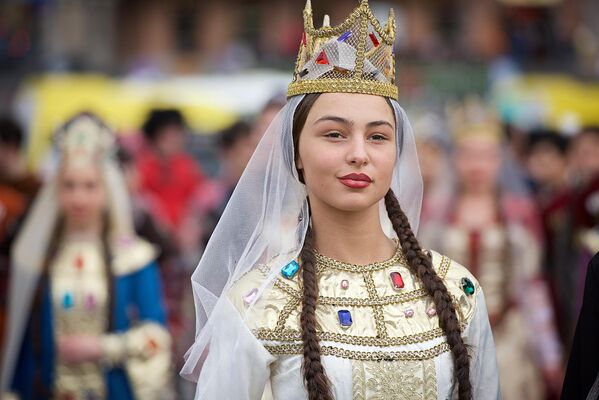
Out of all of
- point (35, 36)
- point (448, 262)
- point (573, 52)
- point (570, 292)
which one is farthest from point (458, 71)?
point (448, 262)

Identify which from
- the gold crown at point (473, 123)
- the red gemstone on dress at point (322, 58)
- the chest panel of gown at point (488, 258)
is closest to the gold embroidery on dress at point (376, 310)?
the red gemstone on dress at point (322, 58)

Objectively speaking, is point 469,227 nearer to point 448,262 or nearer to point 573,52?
point 448,262

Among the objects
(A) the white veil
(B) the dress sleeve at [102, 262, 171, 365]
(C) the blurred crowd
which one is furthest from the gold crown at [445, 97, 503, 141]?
(A) the white veil

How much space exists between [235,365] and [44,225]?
327 cm

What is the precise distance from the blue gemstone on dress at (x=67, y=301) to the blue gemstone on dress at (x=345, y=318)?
9.97 ft

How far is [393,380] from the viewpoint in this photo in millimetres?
4051

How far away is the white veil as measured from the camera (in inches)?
171

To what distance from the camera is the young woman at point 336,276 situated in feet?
13.3

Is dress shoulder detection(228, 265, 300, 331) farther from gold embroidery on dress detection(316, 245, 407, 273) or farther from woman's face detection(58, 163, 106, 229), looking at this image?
woman's face detection(58, 163, 106, 229)

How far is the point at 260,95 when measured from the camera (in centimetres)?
2195

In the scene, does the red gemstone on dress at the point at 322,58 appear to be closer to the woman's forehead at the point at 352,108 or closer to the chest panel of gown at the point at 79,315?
the woman's forehead at the point at 352,108

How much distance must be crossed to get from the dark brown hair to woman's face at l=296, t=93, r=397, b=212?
0.10m

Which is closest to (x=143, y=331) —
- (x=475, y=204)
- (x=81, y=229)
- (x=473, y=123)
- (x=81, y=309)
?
(x=81, y=309)

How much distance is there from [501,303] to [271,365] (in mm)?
3949
